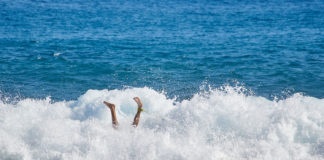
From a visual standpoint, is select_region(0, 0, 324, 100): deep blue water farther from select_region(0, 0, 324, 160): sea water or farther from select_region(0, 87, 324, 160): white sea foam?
select_region(0, 87, 324, 160): white sea foam

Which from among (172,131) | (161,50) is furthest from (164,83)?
(172,131)

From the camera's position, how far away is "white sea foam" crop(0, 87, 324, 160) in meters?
12.2

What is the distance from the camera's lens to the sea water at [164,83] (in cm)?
1258

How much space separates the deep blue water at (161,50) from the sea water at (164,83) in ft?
0.27

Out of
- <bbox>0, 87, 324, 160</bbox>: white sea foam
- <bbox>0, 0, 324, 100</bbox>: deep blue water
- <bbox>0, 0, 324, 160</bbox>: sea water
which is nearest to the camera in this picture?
<bbox>0, 87, 324, 160</bbox>: white sea foam

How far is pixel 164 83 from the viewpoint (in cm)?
2002

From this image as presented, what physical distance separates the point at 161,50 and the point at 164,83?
6.27 metres

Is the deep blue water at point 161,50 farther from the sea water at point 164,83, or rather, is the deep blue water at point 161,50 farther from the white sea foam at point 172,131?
the white sea foam at point 172,131

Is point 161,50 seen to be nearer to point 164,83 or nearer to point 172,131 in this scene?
point 164,83

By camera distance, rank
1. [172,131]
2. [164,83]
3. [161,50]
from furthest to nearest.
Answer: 1. [161,50]
2. [164,83]
3. [172,131]

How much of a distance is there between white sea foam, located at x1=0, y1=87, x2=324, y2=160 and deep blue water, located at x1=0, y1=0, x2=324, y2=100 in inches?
144

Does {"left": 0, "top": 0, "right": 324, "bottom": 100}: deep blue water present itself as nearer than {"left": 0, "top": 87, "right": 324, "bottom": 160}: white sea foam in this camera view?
No

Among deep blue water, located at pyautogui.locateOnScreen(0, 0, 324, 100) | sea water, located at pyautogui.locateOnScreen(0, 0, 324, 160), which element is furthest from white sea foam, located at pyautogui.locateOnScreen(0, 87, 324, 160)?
deep blue water, located at pyautogui.locateOnScreen(0, 0, 324, 100)

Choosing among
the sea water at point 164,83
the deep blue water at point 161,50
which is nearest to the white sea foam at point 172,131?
the sea water at point 164,83
